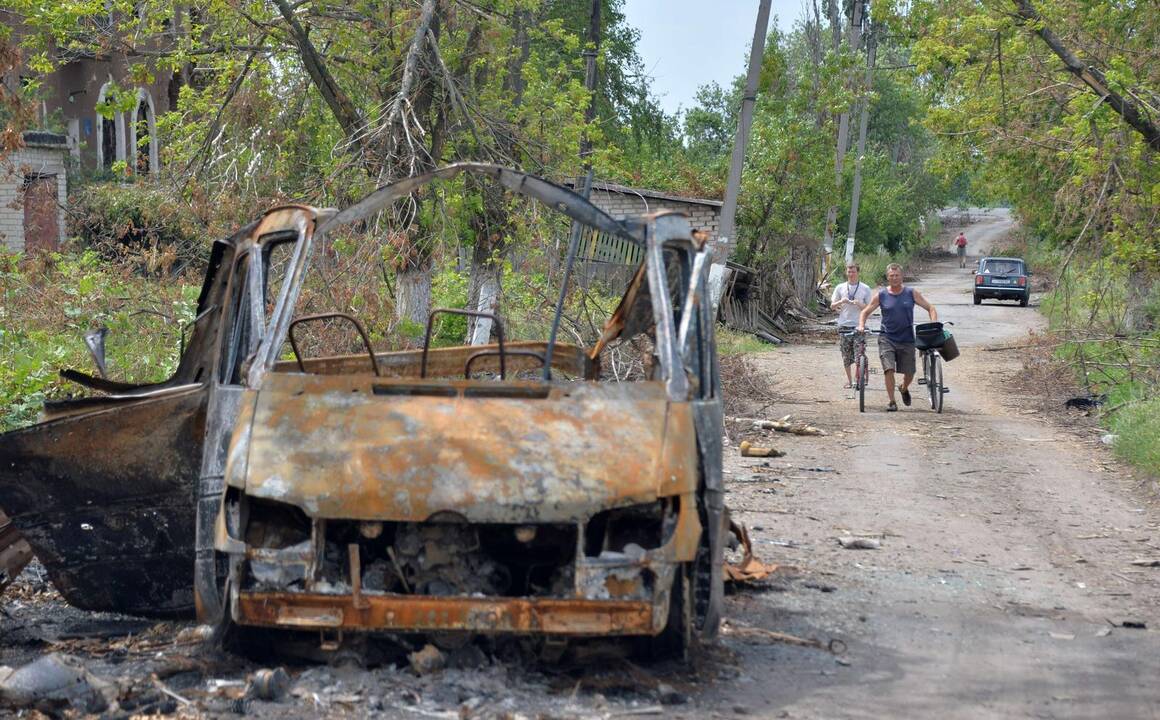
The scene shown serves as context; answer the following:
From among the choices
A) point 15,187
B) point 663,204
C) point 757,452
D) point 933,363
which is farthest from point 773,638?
point 663,204

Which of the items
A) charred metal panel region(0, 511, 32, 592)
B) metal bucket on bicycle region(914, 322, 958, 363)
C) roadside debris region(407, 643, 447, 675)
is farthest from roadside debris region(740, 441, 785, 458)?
roadside debris region(407, 643, 447, 675)

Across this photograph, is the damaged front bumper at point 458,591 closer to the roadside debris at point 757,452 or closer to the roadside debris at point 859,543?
the roadside debris at point 859,543

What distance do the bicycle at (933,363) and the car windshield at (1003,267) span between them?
30.9m

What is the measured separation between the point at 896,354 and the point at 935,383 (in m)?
0.63

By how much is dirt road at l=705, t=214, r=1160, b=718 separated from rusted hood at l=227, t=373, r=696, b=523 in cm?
103

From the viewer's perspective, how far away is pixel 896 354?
1695cm

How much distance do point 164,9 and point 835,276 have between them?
34.9 metres

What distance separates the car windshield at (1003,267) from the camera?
153 feet

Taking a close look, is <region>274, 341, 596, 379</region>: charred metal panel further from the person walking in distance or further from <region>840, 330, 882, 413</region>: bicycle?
the person walking in distance

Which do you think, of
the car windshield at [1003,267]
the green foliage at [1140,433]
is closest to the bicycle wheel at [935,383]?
the green foliage at [1140,433]

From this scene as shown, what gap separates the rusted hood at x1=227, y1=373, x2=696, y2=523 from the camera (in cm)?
504

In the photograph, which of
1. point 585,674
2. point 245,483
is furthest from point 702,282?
point 245,483

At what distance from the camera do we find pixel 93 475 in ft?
19.9

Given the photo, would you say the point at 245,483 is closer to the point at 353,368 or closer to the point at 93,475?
the point at 93,475
